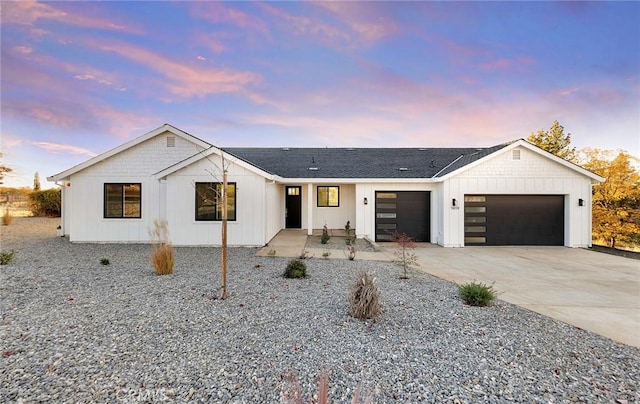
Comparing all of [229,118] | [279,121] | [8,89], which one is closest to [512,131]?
[279,121]

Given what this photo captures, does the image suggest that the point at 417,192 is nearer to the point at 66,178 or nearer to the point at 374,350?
the point at 374,350

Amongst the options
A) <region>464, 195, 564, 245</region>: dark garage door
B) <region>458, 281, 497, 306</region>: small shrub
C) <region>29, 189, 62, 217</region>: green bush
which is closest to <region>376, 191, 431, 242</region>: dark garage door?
<region>464, 195, 564, 245</region>: dark garage door

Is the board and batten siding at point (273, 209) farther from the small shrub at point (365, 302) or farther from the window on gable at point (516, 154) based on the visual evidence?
the window on gable at point (516, 154)

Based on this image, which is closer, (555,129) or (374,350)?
(374,350)

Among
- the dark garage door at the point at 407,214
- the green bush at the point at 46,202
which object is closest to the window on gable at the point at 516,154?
the dark garage door at the point at 407,214

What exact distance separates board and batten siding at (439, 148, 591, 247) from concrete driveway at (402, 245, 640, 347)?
0.96 metres

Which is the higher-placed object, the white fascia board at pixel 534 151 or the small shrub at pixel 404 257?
the white fascia board at pixel 534 151

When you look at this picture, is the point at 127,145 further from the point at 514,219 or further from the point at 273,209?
the point at 514,219

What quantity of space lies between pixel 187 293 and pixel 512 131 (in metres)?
20.3

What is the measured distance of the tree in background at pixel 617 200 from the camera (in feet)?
41.5

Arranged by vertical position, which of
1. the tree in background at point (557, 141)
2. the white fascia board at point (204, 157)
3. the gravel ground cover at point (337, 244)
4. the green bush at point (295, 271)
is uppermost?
the tree in background at point (557, 141)

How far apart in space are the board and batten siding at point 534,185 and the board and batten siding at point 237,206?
24.9 feet

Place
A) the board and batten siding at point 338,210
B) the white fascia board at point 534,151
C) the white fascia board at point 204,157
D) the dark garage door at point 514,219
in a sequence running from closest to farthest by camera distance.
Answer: the white fascia board at point 204,157 → the white fascia board at point 534,151 → the dark garage door at point 514,219 → the board and batten siding at point 338,210

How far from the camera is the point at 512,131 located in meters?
17.7
